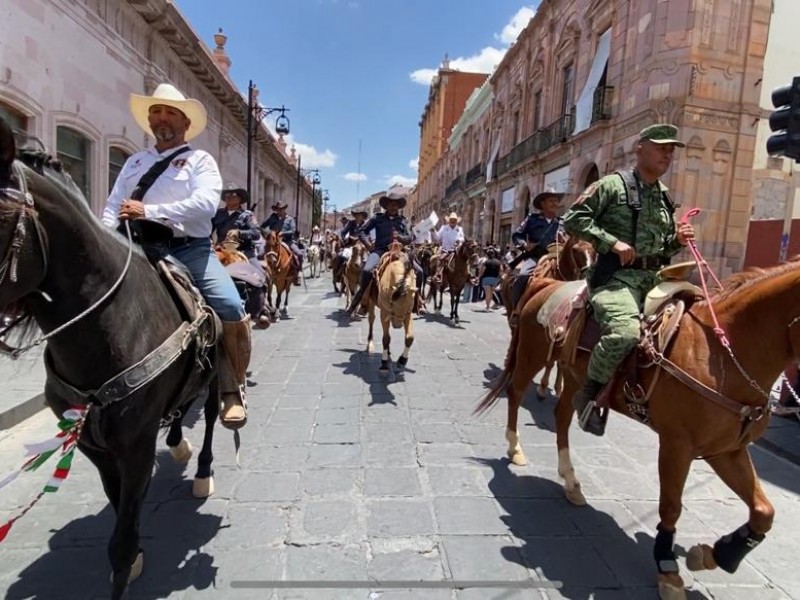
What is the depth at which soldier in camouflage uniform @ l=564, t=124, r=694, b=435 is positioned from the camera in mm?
3000

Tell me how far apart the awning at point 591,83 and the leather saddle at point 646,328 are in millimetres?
16250

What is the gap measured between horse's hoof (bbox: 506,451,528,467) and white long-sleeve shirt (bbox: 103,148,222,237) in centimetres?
298

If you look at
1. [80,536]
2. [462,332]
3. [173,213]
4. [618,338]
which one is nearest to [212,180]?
[173,213]

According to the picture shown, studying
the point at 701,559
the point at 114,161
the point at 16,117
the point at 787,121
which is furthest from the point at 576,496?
the point at 114,161

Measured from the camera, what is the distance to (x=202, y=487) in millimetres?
3477

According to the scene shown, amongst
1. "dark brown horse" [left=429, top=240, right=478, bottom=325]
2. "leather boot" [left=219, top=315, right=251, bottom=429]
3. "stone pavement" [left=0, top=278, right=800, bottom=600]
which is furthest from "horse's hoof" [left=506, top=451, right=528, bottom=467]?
"dark brown horse" [left=429, top=240, right=478, bottom=325]

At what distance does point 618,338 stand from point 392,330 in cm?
746

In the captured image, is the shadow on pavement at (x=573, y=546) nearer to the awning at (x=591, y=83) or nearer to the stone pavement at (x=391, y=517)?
the stone pavement at (x=391, y=517)

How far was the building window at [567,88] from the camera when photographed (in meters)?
21.2

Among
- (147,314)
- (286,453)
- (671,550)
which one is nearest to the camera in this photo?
(147,314)

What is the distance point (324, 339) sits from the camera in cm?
911

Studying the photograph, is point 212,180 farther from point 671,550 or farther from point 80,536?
point 671,550

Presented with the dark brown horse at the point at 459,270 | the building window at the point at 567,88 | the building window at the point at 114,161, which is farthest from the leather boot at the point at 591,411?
the building window at the point at 567,88

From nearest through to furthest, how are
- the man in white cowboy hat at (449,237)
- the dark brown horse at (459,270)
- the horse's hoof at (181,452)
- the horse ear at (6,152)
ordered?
the horse ear at (6,152) < the horse's hoof at (181,452) < the dark brown horse at (459,270) < the man in white cowboy hat at (449,237)
